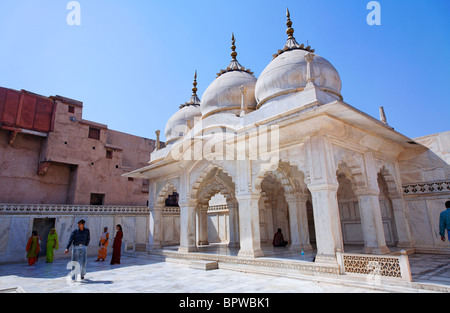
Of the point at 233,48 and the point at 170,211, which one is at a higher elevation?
the point at 233,48

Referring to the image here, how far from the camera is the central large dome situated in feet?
37.4

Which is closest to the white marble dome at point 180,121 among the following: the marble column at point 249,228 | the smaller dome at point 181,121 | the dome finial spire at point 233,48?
the smaller dome at point 181,121

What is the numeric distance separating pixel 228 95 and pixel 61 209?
9859 mm

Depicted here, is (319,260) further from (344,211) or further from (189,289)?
(344,211)

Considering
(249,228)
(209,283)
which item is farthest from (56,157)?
(209,283)

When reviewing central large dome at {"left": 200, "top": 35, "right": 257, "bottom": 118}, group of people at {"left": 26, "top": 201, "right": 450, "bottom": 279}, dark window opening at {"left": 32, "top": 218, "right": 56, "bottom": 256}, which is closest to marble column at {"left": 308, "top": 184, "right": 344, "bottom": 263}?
group of people at {"left": 26, "top": 201, "right": 450, "bottom": 279}

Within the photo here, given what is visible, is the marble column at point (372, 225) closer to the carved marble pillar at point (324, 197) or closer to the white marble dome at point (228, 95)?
the carved marble pillar at point (324, 197)

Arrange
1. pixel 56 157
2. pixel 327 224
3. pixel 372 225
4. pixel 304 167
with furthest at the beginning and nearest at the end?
pixel 56 157 → pixel 372 225 → pixel 304 167 → pixel 327 224

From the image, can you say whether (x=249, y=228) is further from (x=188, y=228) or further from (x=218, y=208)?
(x=218, y=208)

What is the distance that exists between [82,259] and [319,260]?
→ 543cm

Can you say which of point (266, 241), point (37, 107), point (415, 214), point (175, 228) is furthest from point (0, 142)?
point (415, 214)

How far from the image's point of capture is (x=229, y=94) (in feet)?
37.6

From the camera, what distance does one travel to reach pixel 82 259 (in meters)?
6.57

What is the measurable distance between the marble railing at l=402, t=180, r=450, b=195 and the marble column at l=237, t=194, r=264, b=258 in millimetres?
5615
